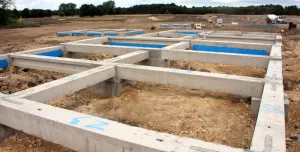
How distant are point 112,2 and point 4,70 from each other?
264 ft

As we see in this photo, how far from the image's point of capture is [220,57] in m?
5.27

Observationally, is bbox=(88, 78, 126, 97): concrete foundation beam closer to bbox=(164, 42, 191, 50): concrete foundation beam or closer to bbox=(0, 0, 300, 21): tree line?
bbox=(164, 42, 191, 50): concrete foundation beam

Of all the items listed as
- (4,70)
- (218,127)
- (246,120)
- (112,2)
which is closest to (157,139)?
(218,127)

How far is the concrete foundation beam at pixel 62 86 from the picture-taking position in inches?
118

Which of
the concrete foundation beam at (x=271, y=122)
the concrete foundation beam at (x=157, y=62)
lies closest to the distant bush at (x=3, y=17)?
the concrete foundation beam at (x=157, y=62)

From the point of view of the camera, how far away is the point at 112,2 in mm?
81812

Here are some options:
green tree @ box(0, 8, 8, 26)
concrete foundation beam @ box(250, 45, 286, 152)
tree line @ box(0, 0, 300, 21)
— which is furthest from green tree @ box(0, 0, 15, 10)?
concrete foundation beam @ box(250, 45, 286, 152)

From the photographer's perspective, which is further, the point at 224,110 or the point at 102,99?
the point at 102,99

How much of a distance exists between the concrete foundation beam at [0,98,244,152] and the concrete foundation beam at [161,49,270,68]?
3.65 m

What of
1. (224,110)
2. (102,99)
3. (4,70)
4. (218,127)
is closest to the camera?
(218,127)

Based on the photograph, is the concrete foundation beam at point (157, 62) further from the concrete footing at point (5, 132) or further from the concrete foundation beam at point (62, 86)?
the concrete footing at point (5, 132)

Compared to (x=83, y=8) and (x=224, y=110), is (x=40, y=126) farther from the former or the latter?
(x=83, y=8)

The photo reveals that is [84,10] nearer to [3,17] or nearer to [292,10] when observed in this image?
[3,17]

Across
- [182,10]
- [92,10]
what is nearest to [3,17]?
[92,10]
